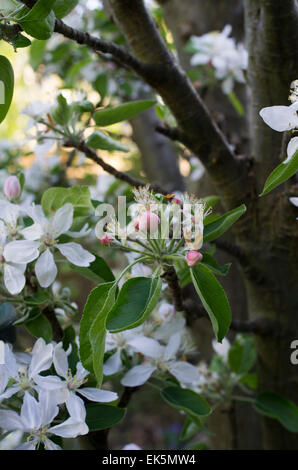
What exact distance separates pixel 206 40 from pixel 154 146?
52 cm

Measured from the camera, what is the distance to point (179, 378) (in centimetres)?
77

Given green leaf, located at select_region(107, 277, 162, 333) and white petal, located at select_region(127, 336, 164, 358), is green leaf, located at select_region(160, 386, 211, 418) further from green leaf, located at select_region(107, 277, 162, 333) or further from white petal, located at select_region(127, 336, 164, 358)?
green leaf, located at select_region(107, 277, 162, 333)

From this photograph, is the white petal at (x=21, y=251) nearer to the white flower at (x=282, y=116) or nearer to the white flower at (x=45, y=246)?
the white flower at (x=45, y=246)

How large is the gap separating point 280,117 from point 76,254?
0.31 metres

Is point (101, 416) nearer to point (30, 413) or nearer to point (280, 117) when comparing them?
point (30, 413)

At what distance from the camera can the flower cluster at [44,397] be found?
579 millimetres

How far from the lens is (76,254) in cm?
65

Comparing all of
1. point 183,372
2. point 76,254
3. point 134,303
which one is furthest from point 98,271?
point 183,372

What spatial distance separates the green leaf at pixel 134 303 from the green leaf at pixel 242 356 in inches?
19.1

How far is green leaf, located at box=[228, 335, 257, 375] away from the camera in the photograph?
3.19ft

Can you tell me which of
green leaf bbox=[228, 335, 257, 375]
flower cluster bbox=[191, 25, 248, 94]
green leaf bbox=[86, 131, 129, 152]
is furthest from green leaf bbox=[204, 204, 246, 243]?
flower cluster bbox=[191, 25, 248, 94]

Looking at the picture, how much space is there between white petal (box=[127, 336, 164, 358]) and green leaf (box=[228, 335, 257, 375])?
0.28m
